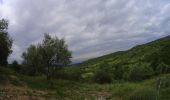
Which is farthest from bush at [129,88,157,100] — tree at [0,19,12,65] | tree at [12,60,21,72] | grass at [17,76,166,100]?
tree at [12,60,21,72]

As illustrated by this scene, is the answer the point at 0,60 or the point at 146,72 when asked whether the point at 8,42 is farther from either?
the point at 146,72

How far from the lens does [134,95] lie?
87.3 ft

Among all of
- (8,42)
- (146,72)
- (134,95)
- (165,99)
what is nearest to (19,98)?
(134,95)

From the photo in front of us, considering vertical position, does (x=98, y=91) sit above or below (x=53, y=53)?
below

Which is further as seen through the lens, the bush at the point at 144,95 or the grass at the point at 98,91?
the grass at the point at 98,91

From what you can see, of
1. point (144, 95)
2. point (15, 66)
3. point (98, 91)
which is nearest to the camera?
point (144, 95)

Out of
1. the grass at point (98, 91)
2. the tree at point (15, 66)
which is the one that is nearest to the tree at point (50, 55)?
the grass at point (98, 91)

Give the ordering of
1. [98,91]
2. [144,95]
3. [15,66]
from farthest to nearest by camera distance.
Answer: [15,66], [98,91], [144,95]

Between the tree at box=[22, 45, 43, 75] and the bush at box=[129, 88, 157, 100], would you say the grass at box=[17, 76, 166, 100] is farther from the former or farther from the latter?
the tree at box=[22, 45, 43, 75]

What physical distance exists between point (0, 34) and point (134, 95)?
2538cm

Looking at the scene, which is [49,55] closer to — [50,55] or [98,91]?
[50,55]

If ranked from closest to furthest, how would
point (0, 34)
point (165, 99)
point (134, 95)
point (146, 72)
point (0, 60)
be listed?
point (165, 99)
point (134, 95)
point (0, 34)
point (0, 60)
point (146, 72)

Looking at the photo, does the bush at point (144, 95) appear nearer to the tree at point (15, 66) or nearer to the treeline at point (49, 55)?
the treeline at point (49, 55)

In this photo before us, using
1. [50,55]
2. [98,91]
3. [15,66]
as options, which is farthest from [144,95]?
[15,66]
